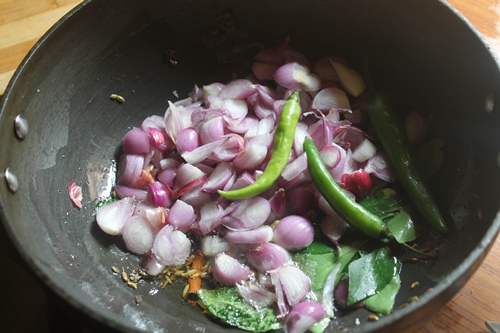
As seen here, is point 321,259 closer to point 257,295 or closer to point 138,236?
point 257,295

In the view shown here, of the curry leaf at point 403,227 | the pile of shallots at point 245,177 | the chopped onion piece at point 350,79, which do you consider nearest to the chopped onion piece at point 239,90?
the pile of shallots at point 245,177

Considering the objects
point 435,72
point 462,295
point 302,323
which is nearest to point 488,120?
point 435,72

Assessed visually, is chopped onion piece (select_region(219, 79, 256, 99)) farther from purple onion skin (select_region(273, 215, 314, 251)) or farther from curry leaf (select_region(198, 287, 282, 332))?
curry leaf (select_region(198, 287, 282, 332))

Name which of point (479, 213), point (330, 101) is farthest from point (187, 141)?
point (479, 213)

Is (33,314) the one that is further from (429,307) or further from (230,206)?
(429,307)

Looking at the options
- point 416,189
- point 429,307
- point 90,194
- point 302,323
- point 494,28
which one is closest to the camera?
point 429,307
